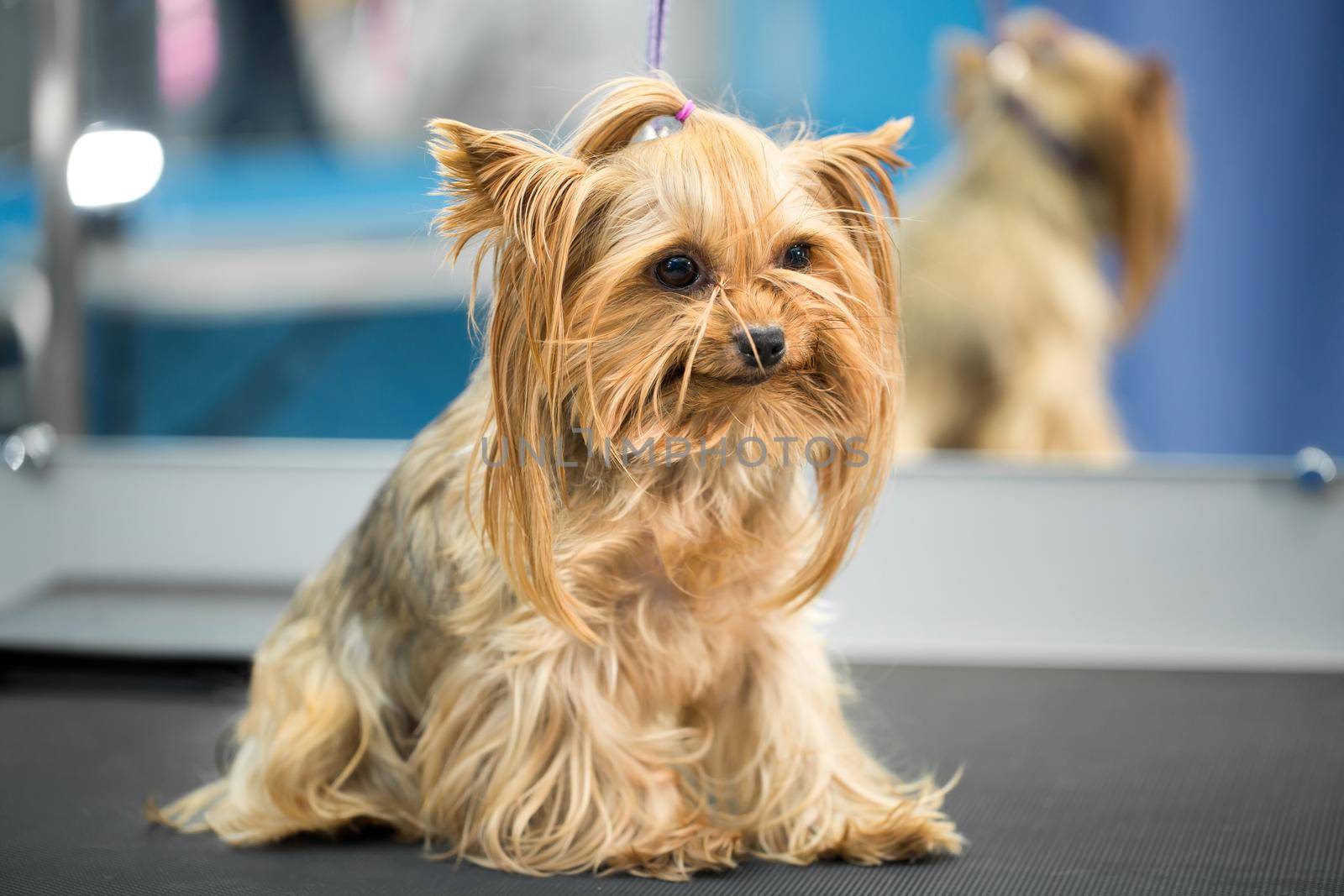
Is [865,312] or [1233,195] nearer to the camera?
[865,312]

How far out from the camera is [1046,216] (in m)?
2.79

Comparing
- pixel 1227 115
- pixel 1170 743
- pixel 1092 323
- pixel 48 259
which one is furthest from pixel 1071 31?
pixel 48 259

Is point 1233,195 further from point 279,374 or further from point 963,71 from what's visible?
point 279,374

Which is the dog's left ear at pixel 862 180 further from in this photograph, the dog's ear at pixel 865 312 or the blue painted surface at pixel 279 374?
the blue painted surface at pixel 279 374

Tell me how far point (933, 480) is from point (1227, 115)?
0.97m

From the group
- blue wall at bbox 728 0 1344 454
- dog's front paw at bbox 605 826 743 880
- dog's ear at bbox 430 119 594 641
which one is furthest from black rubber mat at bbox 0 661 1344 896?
blue wall at bbox 728 0 1344 454

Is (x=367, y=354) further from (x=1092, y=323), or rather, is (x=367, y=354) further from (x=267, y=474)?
(x=1092, y=323)

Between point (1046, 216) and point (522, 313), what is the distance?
5.80 feet

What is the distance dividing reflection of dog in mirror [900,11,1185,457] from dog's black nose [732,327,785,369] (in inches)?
62.2

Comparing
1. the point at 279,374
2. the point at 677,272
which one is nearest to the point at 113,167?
the point at 279,374

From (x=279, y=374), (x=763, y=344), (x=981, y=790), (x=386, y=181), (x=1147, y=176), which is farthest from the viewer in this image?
(x=279, y=374)

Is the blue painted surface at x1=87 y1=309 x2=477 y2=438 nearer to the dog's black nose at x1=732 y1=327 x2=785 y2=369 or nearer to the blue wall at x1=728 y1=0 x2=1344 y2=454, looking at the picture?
the blue wall at x1=728 y1=0 x2=1344 y2=454

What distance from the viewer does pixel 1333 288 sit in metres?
2.81

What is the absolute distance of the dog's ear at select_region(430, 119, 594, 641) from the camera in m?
1.28
